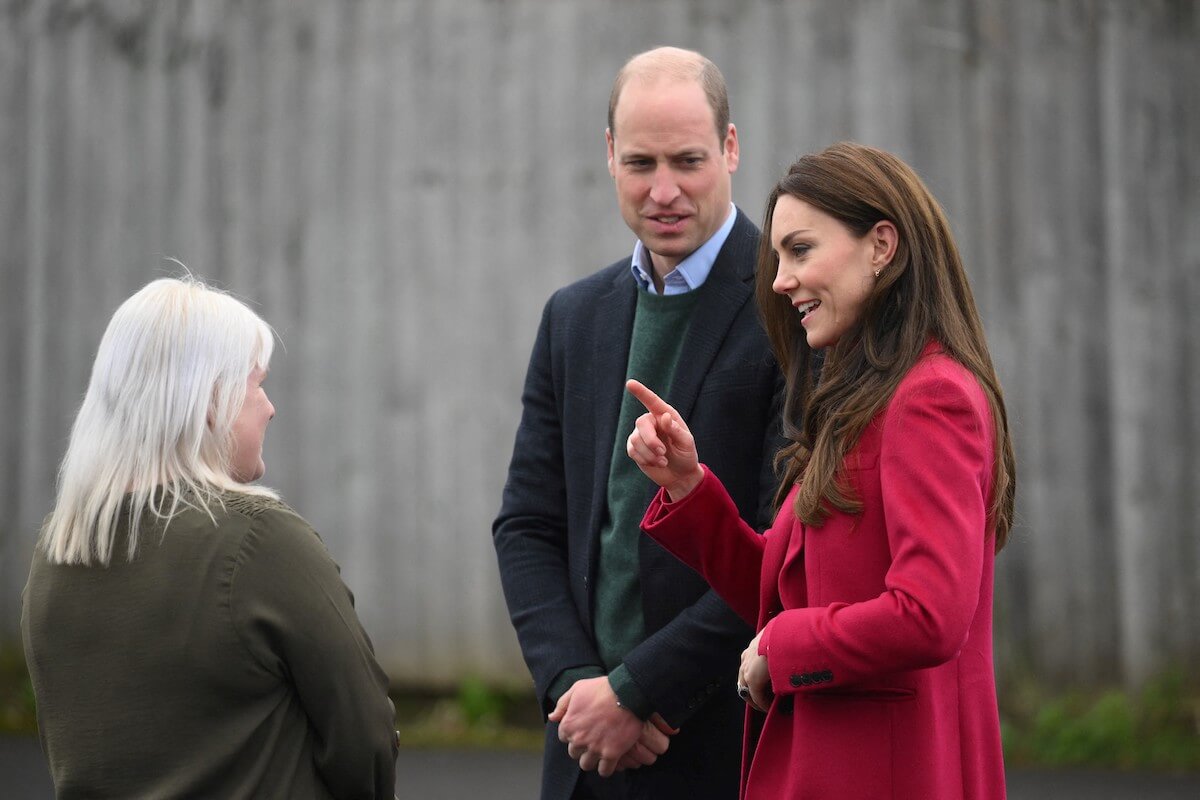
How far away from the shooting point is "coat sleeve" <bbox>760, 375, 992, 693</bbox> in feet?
6.95

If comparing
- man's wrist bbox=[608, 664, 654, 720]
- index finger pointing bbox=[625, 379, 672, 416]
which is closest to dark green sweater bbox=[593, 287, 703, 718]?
man's wrist bbox=[608, 664, 654, 720]

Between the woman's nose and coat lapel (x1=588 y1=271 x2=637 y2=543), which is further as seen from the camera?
coat lapel (x1=588 y1=271 x2=637 y2=543)

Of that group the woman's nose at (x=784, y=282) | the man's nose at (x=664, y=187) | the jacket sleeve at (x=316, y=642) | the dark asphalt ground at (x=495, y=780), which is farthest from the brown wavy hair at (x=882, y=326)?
the dark asphalt ground at (x=495, y=780)

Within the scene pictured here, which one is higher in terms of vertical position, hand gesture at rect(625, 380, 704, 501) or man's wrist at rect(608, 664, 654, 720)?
hand gesture at rect(625, 380, 704, 501)

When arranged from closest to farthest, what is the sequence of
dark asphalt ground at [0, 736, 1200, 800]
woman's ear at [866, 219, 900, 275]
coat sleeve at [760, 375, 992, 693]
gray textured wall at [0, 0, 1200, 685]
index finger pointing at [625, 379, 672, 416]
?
coat sleeve at [760, 375, 992, 693] < woman's ear at [866, 219, 900, 275] < index finger pointing at [625, 379, 672, 416] < dark asphalt ground at [0, 736, 1200, 800] < gray textured wall at [0, 0, 1200, 685]

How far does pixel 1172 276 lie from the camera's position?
5.54m

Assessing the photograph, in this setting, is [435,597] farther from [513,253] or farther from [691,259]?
[691,259]

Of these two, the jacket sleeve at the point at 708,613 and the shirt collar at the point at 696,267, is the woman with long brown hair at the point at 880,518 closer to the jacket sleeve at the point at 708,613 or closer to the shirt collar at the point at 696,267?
the jacket sleeve at the point at 708,613

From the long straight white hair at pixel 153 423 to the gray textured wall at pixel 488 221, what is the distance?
3.43 meters

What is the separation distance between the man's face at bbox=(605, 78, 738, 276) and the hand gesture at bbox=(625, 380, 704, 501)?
0.64m

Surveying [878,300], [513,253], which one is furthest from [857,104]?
[878,300]

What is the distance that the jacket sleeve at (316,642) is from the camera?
2293 millimetres

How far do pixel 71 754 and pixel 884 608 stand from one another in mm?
1358

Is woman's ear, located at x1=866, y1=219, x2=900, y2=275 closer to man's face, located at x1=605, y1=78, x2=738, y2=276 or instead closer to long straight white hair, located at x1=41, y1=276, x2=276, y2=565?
man's face, located at x1=605, y1=78, x2=738, y2=276
